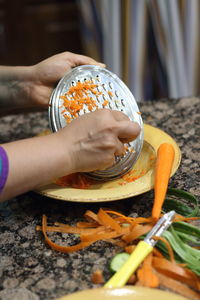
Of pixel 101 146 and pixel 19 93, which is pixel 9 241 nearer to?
pixel 101 146

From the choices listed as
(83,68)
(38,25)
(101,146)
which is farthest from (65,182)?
(38,25)

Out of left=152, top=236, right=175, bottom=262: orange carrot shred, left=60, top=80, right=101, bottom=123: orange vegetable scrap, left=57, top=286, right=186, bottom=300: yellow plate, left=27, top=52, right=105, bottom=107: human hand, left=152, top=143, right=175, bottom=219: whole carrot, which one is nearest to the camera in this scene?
left=57, top=286, right=186, bottom=300: yellow plate

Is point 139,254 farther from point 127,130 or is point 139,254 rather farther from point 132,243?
point 127,130

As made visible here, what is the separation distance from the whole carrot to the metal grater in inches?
2.4

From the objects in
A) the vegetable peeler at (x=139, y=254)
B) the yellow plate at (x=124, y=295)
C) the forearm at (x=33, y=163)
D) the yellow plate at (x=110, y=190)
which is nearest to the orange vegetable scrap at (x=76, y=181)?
the yellow plate at (x=110, y=190)

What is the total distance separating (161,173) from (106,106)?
0.73 feet

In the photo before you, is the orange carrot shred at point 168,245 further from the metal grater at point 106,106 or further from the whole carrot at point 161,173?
the metal grater at point 106,106

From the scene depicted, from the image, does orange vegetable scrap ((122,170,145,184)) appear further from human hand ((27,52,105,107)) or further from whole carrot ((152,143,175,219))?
human hand ((27,52,105,107))

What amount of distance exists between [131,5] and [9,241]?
65.1 inches

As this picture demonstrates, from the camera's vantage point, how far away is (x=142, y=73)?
238 cm

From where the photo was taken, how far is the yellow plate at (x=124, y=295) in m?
0.67

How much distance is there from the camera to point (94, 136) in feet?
3.00

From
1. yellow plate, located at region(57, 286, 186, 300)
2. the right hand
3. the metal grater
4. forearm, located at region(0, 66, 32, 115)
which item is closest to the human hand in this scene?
forearm, located at region(0, 66, 32, 115)

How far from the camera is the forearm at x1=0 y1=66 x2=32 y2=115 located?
4.16ft
